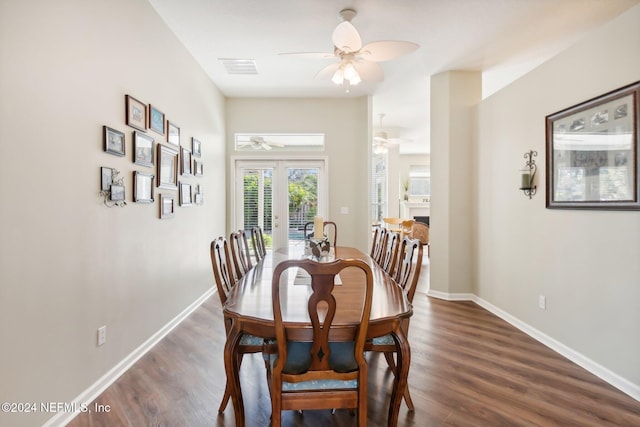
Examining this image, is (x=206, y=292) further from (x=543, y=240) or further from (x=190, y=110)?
(x=543, y=240)

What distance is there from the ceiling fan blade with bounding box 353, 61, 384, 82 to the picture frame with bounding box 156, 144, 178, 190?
1.96m

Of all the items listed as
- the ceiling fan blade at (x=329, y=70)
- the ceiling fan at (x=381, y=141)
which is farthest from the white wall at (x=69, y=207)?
the ceiling fan at (x=381, y=141)

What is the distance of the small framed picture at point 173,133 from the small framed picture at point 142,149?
40cm

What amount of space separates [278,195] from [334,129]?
57.5 inches

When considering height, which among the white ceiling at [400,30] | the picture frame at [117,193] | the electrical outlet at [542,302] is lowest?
the electrical outlet at [542,302]

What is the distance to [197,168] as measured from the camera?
4.00m

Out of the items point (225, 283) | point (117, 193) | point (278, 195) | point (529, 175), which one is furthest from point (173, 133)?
point (529, 175)

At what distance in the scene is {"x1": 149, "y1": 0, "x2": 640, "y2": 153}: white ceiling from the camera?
9.14 feet

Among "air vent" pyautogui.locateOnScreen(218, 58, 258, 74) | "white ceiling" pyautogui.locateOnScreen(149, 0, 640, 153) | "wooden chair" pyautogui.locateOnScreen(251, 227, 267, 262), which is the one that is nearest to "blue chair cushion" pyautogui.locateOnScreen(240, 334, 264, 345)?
"wooden chair" pyautogui.locateOnScreen(251, 227, 267, 262)

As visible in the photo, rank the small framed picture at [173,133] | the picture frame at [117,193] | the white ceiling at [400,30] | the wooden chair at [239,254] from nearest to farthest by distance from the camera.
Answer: the picture frame at [117,193] < the wooden chair at [239,254] < the white ceiling at [400,30] < the small framed picture at [173,133]

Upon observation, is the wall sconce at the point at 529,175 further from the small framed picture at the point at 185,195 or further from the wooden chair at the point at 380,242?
the small framed picture at the point at 185,195

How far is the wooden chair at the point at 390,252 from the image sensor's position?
2473 mm

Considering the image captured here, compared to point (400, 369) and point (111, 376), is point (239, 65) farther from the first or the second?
point (400, 369)

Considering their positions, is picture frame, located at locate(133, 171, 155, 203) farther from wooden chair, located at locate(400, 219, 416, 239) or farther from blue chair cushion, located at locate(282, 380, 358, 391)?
wooden chair, located at locate(400, 219, 416, 239)
